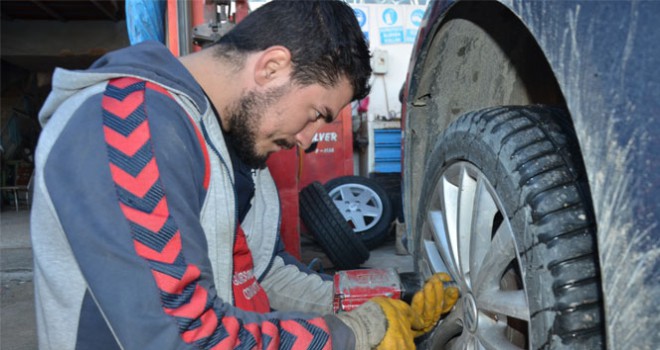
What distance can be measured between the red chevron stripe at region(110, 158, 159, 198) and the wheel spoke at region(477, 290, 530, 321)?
0.73 m

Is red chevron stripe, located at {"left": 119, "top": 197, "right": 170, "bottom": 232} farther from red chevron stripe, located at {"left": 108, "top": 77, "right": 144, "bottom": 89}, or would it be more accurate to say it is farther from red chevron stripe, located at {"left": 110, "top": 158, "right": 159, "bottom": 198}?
red chevron stripe, located at {"left": 108, "top": 77, "right": 144, "bottom": 89}

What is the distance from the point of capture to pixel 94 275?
3.35 feet

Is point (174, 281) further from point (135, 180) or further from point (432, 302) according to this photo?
point (432, 302)

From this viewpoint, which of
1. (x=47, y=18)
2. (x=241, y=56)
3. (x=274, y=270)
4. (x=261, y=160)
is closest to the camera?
(x=241, y=56)

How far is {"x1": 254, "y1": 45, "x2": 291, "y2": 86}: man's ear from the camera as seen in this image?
4.16 feet

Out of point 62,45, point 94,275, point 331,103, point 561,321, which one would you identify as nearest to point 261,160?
point 331,103

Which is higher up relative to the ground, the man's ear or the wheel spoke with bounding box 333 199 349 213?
the man's ear

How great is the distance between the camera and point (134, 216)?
1.01 m

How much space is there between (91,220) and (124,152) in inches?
5.2

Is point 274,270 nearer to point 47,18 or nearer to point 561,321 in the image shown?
point 561,321

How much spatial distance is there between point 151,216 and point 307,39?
53 cm

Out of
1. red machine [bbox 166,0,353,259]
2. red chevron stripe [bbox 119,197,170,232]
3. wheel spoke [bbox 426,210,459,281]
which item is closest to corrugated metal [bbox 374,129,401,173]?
red machine [bbox 166,0,353,259]

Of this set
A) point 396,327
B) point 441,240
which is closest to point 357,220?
point 441,240

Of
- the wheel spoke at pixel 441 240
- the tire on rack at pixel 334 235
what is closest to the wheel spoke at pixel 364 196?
the tire on rack at pixel 334 235
